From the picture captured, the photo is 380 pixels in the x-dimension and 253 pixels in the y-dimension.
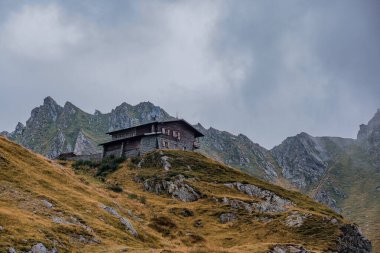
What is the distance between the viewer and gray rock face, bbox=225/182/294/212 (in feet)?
247

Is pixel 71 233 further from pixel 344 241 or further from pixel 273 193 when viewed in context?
pixel 273 193

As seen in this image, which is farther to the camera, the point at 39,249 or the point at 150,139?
the point at 150,139

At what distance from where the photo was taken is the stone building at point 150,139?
340ft

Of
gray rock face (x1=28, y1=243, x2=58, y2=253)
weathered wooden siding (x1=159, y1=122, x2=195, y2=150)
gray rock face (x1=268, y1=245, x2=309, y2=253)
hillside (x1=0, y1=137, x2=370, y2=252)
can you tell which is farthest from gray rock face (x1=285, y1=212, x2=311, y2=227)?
weathered wooden siding (x1=159, y1=122, x2=195, y2=150)

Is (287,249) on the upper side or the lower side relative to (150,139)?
lower

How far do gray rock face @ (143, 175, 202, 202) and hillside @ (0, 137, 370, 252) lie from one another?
0.55 ft

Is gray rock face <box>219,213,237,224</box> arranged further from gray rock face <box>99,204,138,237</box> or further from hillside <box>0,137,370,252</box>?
gray rock face <box>99,204,138,237</box>

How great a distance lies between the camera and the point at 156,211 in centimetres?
6800

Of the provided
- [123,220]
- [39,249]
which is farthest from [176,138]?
[39,249]

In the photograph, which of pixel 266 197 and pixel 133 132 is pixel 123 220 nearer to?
pixel 266 197

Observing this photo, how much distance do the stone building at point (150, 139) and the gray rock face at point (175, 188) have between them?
2131cm

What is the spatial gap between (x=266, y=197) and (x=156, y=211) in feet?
73.2

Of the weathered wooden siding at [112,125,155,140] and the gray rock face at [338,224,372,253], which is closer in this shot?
the gray rock face at [338,224,372,253]

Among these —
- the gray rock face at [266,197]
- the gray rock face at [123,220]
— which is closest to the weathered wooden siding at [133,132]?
the gray rock face at [266,197]
